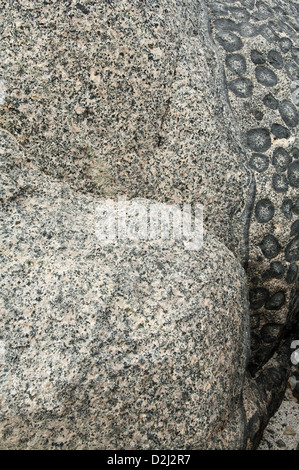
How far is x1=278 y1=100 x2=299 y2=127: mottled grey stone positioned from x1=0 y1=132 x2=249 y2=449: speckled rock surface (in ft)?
1.94

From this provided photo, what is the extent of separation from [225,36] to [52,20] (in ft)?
1.99

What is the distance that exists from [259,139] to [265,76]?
0.71 feet

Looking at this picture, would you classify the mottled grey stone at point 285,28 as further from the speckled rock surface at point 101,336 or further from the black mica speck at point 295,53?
the speckled rock surface at point 101,336

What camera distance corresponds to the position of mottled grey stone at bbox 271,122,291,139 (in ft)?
5.20

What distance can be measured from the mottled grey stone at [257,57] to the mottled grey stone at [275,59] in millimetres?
31

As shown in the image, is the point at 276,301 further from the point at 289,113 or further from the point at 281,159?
the point at 289,113

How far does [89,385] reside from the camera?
113 centimetres

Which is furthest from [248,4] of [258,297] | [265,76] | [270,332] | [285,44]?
[270,332]

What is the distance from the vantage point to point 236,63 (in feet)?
5.23

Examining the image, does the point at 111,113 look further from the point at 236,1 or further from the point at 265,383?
the point at 265,383

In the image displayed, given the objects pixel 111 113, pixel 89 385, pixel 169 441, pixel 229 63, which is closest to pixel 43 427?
pixel 89 385

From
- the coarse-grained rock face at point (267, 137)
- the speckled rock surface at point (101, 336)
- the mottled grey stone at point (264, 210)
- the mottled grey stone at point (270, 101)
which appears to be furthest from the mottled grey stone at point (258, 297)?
the mottled grey stone at point (270, 101)

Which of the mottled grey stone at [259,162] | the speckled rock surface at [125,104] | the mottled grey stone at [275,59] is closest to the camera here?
the speckled rock surface at [125,104]

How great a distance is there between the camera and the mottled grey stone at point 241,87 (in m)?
1.57
